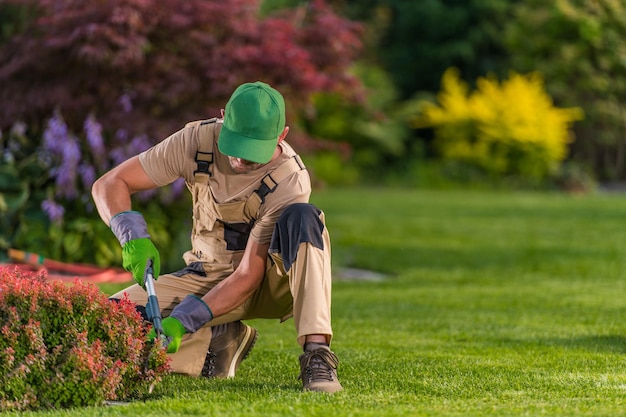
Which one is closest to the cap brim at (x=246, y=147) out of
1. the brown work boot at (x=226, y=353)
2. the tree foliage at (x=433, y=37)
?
the brown work boot at (x=226, y=353)

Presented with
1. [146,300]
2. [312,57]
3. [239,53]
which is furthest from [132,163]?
[312,57]

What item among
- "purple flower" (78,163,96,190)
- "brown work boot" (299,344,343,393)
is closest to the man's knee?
"brown work boot" (299,344,343,393)

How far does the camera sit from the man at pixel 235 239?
499 centimetres

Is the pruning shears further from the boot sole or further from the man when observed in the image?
the boot sole

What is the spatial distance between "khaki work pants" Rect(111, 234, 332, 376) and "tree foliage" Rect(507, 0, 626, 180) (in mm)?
23332

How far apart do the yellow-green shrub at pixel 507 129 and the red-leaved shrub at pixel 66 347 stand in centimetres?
2286

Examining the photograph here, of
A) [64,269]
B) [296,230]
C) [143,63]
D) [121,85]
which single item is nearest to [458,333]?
[296,230]

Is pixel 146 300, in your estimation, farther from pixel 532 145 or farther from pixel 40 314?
pixel 532 145

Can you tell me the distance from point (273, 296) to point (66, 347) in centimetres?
113

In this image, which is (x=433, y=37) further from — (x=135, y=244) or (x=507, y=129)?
(x=135, y=244)

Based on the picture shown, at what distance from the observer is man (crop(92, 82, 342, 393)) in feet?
16.4

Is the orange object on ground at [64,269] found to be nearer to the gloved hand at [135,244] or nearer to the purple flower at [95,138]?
the purple flower at [95,138]

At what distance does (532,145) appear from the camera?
26781 millimetres

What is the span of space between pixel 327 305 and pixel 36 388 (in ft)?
4.24
